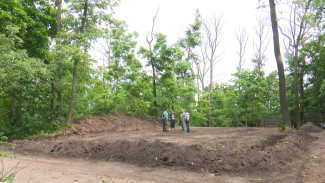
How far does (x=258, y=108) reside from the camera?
2956 centimetres

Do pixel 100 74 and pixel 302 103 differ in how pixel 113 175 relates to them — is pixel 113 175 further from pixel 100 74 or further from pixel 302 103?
pixel 302 103

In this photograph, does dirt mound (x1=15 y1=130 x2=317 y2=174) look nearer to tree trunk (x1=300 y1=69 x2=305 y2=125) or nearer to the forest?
the forest

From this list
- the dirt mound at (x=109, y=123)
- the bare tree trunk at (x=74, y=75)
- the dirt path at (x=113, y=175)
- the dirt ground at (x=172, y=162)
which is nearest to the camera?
the dirt path at (x=113, y=175)

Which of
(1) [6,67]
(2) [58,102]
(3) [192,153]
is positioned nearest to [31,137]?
(2) [58,102]

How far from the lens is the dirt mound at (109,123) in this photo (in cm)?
1805

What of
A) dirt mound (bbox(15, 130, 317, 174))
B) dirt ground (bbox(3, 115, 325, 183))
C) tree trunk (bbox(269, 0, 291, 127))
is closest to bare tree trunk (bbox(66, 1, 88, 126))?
dirt ground (bbox(3, 115, 325, 183))

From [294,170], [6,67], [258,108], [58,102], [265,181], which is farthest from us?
[258,108]

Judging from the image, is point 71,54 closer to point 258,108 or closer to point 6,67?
point 6,67

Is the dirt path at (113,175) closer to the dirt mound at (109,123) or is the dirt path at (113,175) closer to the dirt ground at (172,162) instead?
the dirt ground at (172,162)

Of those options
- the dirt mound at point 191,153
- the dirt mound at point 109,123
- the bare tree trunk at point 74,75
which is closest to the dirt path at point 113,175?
the dirt mound at point 191,153

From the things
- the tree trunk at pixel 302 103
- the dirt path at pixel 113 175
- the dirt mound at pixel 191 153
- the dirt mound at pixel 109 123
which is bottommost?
the dirt path at pixel 113 175

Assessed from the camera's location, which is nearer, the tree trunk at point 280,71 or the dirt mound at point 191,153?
the dirt mound at point 191,153

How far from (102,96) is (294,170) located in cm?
1832

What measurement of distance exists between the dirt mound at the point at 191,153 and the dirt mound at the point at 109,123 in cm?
478
